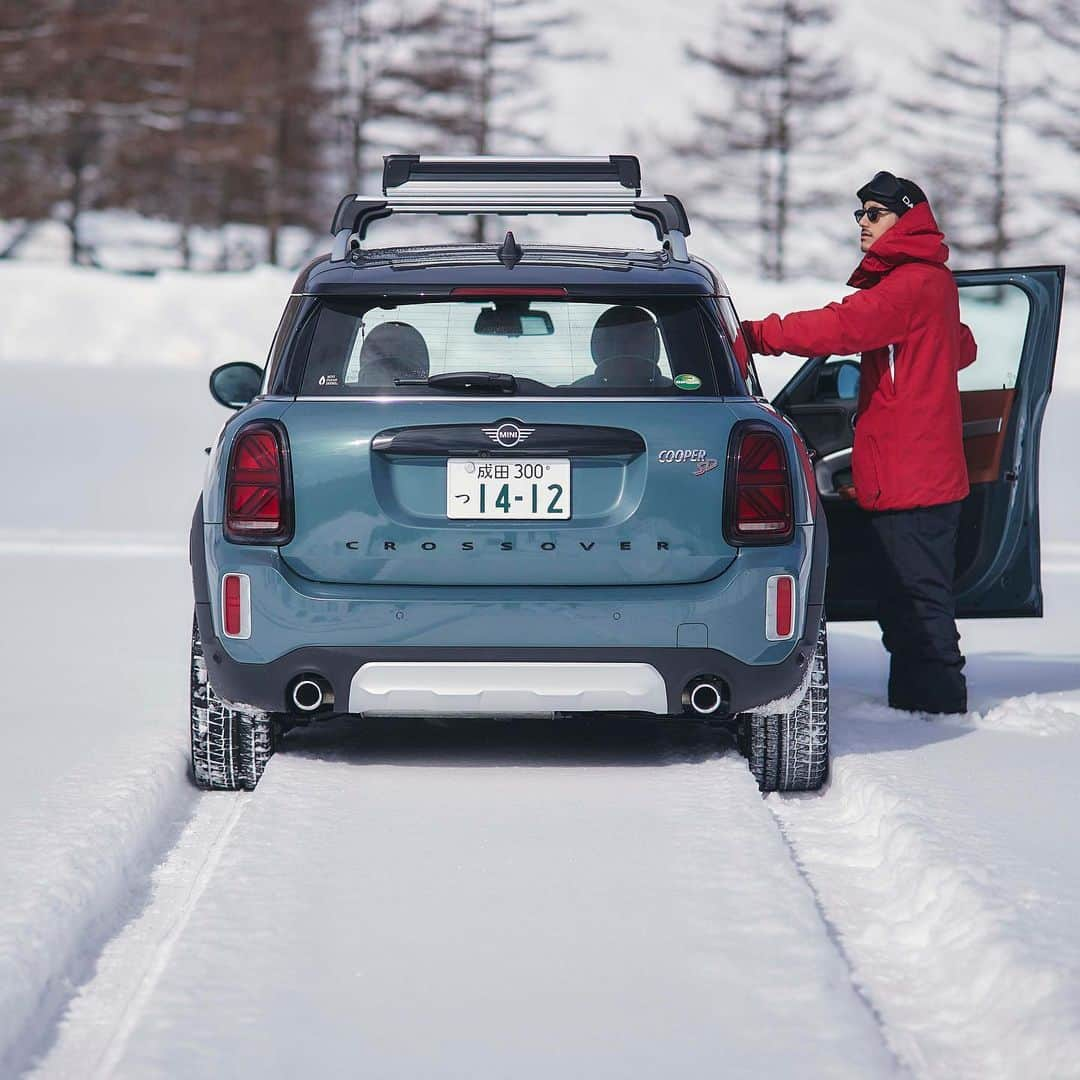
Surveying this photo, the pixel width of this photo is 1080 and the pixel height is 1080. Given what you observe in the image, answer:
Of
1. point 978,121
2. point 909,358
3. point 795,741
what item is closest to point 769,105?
point 978,121

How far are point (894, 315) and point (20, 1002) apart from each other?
394 centimetres

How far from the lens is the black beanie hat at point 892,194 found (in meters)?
6.27

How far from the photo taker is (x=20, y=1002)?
3434 mm

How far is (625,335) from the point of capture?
17.0 feet

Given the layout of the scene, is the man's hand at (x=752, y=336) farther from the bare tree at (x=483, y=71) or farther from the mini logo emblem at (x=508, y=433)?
the bare tree at (x=483, y=71)

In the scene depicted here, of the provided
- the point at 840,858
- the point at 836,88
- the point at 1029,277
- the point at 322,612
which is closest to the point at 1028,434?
the point at 1029,277

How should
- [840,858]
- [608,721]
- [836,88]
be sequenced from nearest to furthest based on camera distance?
[840,858], [608,721], [836,88]

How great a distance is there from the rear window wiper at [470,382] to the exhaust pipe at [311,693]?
0.87 metres

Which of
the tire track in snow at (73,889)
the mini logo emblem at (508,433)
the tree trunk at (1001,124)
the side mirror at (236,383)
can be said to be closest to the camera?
the tire track in snow at (73,889)

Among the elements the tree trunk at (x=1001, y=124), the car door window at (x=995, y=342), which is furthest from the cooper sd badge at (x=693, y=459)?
the tree trunk at (x=1001, y=124)

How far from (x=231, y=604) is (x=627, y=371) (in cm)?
131

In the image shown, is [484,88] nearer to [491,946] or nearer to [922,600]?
[922,600]

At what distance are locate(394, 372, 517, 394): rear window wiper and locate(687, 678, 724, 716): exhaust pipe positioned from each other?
38.6 inches

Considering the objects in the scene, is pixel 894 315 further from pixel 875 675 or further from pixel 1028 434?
pixel 875 675
